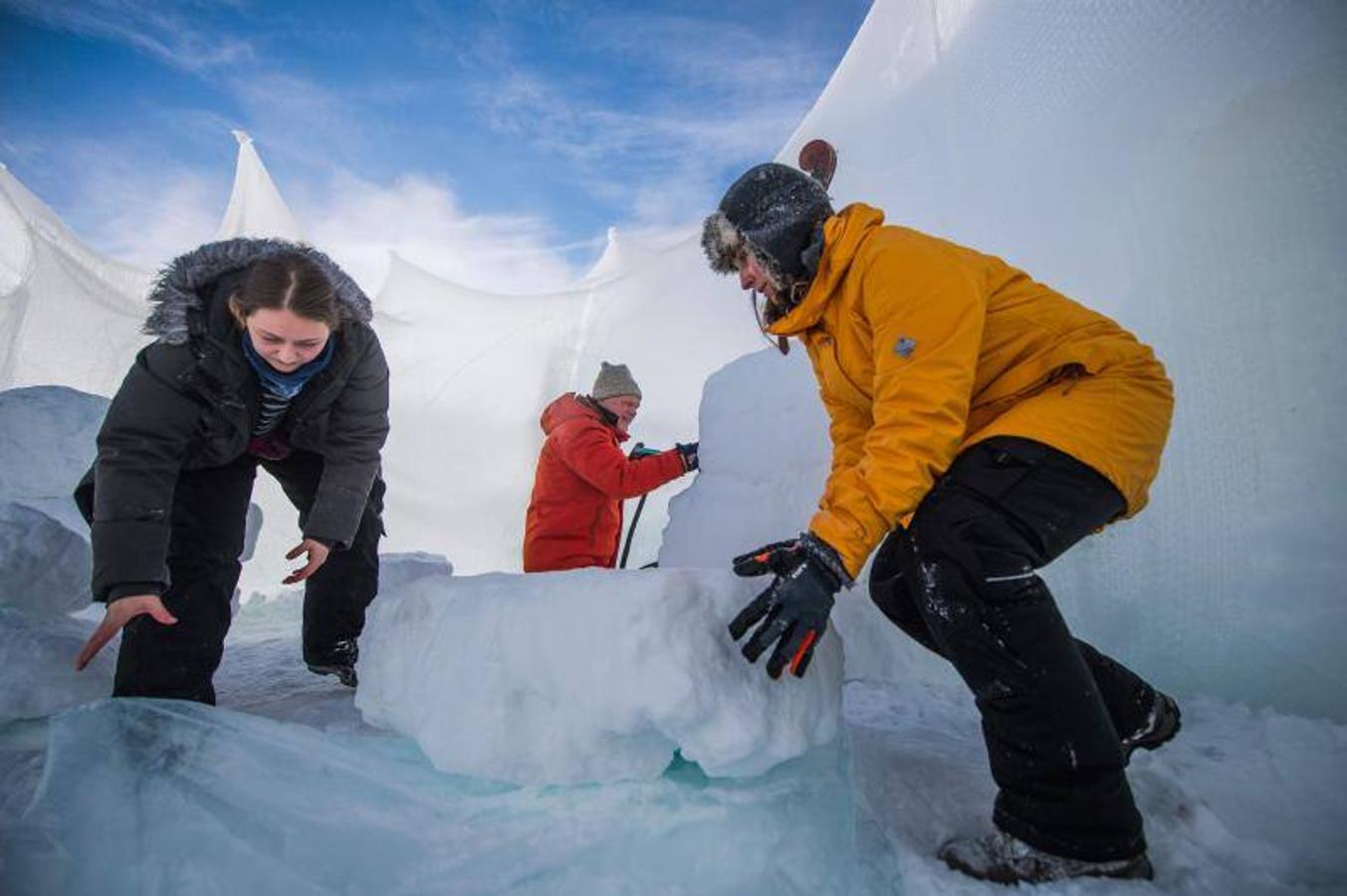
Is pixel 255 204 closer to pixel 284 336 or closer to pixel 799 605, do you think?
pixel 284 336

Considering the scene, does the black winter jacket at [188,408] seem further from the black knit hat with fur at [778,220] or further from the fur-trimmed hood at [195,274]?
the black knit hat with fur at [778,220]

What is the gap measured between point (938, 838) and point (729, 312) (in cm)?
384

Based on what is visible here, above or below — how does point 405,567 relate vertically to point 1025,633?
below

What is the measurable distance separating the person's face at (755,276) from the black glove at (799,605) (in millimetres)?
515

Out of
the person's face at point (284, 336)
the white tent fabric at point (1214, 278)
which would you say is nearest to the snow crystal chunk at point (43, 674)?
the person's face at point (284, 336)

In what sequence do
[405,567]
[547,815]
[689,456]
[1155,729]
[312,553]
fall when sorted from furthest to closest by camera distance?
[405,567] → [689,456] → [312,553] → [1155,729] → [547,815]

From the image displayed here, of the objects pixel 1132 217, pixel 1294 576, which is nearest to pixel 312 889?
pixel 1294 576

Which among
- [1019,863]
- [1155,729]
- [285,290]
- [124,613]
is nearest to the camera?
[1019,863]

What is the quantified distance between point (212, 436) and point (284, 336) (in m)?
0.31

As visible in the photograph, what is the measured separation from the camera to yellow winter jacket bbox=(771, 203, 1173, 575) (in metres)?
0.88

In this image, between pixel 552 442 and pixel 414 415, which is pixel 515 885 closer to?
pixel 552 442

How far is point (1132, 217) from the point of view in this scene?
5.41ft

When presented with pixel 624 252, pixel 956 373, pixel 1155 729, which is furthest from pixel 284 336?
pixel 624 252

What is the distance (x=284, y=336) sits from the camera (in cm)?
140
